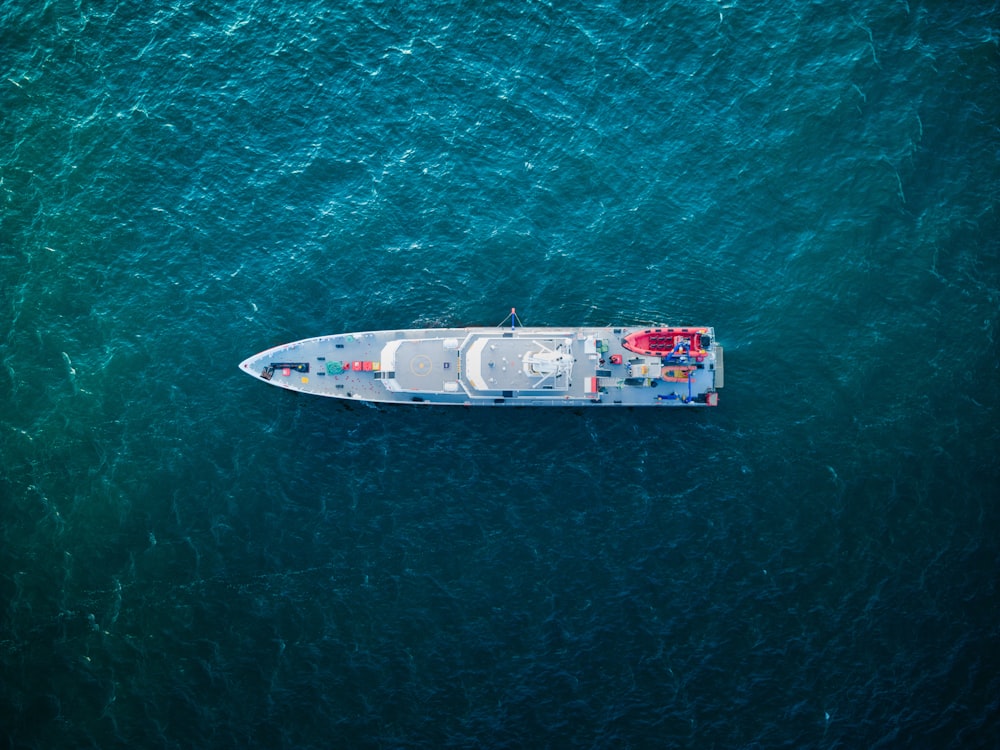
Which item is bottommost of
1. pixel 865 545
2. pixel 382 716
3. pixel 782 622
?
pixel 382 716

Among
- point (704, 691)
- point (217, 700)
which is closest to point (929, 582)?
point (704, 691)

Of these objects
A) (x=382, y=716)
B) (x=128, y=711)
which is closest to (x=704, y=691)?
(x=382, y=716)

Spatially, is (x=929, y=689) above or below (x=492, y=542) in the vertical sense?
below

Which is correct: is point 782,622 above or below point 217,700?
above

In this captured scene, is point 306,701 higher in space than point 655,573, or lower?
lower

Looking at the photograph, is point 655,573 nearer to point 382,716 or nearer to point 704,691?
point 704,691

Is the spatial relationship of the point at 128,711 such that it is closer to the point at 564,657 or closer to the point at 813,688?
the point at 564,657

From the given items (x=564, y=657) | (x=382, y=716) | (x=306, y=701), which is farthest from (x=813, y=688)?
(x=306, y=701)

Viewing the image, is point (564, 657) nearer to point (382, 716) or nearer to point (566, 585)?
point (566, 585)
